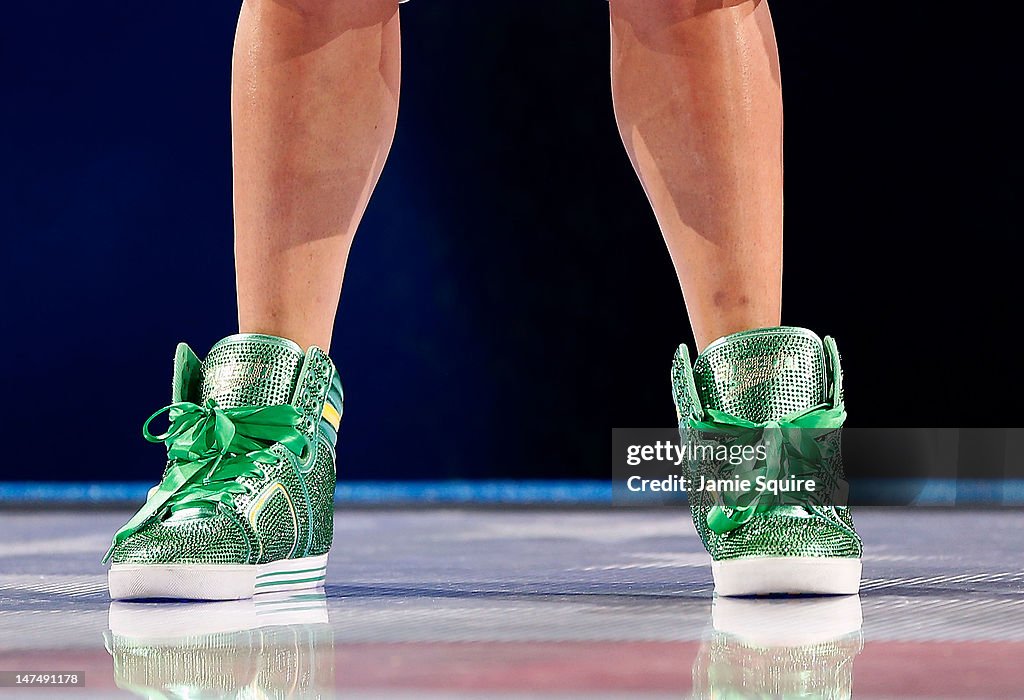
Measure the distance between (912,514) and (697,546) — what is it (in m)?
0.62

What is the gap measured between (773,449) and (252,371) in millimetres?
297

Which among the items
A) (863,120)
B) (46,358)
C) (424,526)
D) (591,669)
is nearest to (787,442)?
(591,669)

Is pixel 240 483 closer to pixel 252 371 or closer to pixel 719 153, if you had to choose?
pixel 252 371

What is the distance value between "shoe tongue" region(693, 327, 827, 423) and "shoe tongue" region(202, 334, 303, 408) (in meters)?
0.24

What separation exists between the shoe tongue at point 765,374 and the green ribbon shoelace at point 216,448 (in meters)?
0.24

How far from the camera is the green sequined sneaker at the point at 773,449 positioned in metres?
0.63

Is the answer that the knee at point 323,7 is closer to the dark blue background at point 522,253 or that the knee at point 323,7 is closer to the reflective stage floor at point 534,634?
the reflective stage floor at point 534,634

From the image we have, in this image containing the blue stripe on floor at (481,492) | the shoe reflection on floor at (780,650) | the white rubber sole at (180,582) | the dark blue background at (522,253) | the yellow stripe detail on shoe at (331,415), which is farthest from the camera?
the dark blue background at (522,253)

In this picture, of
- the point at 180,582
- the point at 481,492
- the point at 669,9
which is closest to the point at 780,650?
the point at 180,582

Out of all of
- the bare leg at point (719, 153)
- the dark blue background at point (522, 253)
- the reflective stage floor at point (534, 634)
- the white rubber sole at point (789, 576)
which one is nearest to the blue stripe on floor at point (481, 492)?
the dark blue background at point (522, 253)

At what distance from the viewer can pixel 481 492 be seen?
1.82 meters

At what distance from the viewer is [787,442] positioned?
2.24 feet

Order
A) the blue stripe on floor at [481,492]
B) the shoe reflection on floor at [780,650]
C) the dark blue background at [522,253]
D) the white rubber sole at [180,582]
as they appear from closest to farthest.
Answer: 1. the shoe reflection on floor at [780,650]
2. the white rubber sole at [180,582]
3. the blue stripe on floor at [481,492]
4. the dark blue background at [522,253]

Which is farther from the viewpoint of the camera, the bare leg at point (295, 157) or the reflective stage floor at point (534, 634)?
the bare leg at point (295, 157)
